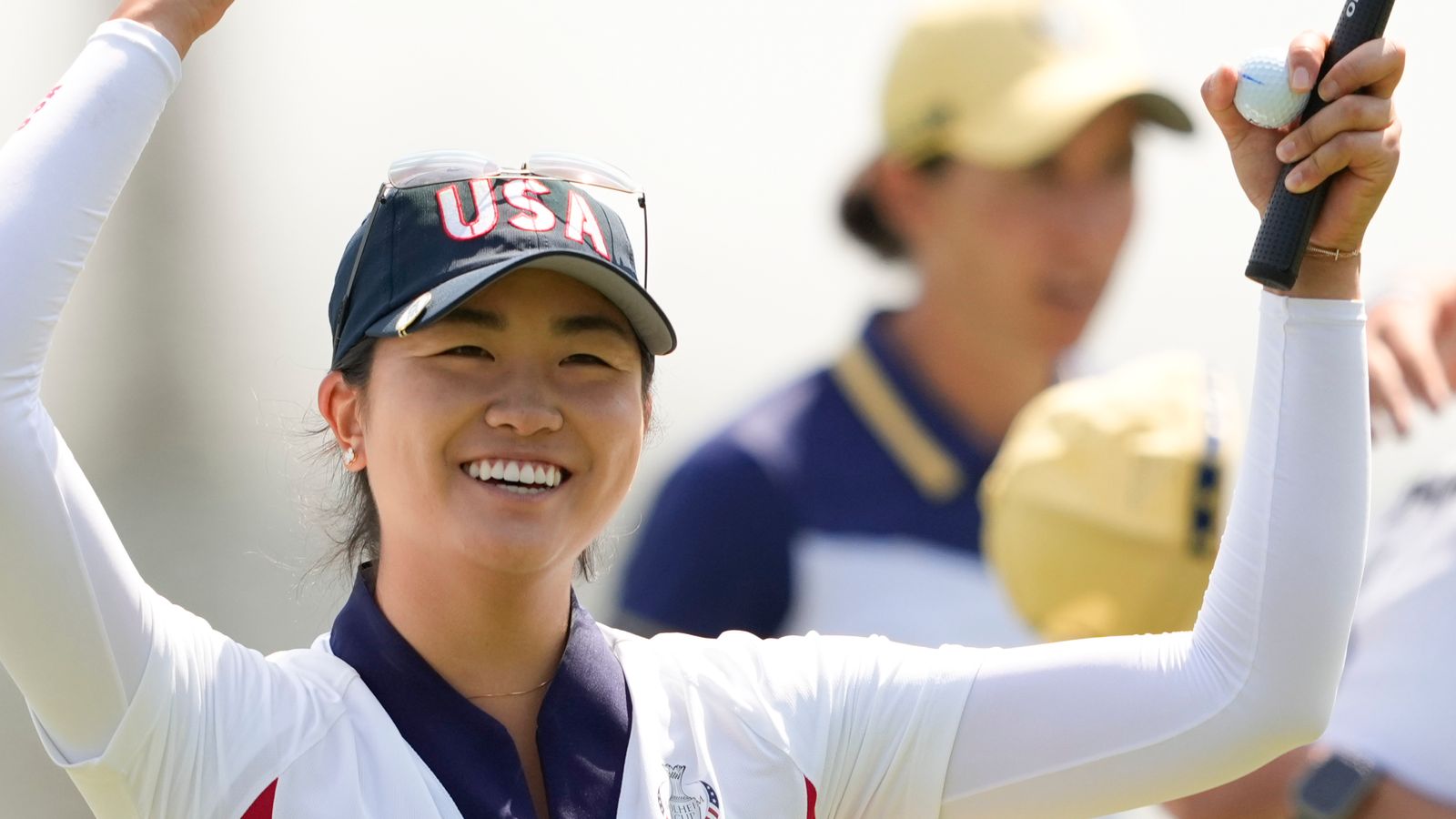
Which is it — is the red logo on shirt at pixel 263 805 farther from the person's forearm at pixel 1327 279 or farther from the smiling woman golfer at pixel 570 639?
the person's forearm at pixel 1327 279

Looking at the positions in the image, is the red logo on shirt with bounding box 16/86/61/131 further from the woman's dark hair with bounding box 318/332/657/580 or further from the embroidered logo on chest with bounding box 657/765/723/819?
the embroidered logo on chest with bounding box 657/765/723/819

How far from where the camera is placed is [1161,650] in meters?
1.19

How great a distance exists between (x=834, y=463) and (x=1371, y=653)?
71cm

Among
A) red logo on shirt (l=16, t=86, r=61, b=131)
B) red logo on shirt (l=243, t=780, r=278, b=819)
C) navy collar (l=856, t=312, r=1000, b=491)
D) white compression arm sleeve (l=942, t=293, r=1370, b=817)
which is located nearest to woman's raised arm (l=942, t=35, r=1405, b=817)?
white compression arm sleeve (l=942, t=293, r=1370, b=817)

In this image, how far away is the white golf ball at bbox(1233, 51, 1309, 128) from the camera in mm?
1096

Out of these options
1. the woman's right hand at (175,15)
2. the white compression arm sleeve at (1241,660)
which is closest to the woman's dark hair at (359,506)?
the woman's right hand at (175,15)

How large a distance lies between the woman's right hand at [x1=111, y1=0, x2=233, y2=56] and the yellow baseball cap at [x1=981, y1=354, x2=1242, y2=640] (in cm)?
134

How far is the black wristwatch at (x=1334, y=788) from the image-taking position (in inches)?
74.5

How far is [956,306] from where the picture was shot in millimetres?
2371

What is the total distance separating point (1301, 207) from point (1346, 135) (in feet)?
0.18

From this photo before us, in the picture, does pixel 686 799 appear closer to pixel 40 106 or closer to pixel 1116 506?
pixel 40 106

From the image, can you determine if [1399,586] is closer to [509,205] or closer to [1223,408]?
[1223,408]

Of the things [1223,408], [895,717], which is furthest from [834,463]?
[895,717]

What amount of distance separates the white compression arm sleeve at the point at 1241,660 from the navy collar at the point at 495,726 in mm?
258
